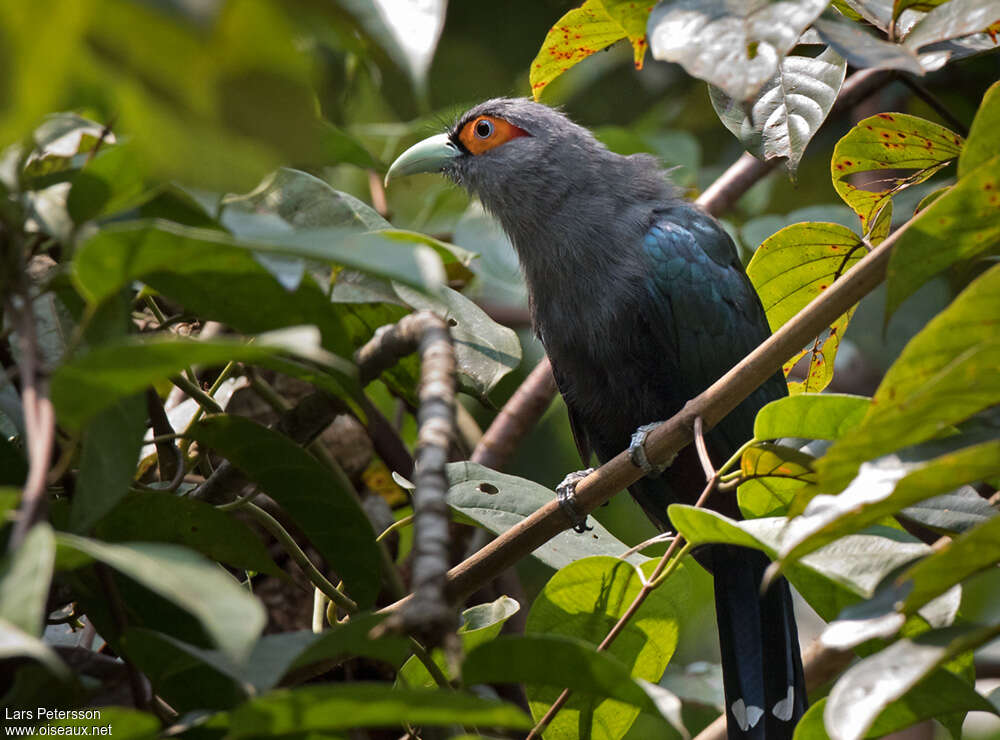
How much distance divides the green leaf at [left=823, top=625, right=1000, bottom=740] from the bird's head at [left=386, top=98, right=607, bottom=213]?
2611mm

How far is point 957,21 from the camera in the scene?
5.13 ft

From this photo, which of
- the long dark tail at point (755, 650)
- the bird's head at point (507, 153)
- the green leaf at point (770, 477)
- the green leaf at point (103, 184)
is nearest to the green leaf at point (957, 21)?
the green leaf at point (770, 477)

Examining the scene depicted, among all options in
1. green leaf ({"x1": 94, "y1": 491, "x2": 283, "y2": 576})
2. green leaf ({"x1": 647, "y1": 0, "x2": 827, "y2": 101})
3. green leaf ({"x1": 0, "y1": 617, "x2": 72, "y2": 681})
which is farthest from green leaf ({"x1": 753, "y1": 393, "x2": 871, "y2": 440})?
green leaf ({"x1": 0, "y1": 617, "x2": 72, "y2": 681})

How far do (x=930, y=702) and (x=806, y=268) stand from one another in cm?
127

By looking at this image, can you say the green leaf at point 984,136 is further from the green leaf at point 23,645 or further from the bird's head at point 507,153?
the bird's head at point 507,153

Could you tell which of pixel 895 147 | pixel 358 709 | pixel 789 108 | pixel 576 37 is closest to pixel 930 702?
pixel 358 709

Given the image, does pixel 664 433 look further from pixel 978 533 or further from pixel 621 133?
pixel 621 133

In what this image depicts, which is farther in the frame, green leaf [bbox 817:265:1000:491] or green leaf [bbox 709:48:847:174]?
green leaf [bbox 709:48:847:174]

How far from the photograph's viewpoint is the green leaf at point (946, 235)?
4.46 ft

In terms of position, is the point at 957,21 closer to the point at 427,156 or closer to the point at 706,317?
the point at 706,317

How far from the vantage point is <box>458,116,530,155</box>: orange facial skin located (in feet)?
12.4

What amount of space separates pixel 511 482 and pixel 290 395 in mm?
1162

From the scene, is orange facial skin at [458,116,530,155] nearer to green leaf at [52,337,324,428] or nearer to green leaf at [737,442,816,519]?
green leaf at [737,442,816,519]

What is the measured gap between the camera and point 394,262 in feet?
3.20
